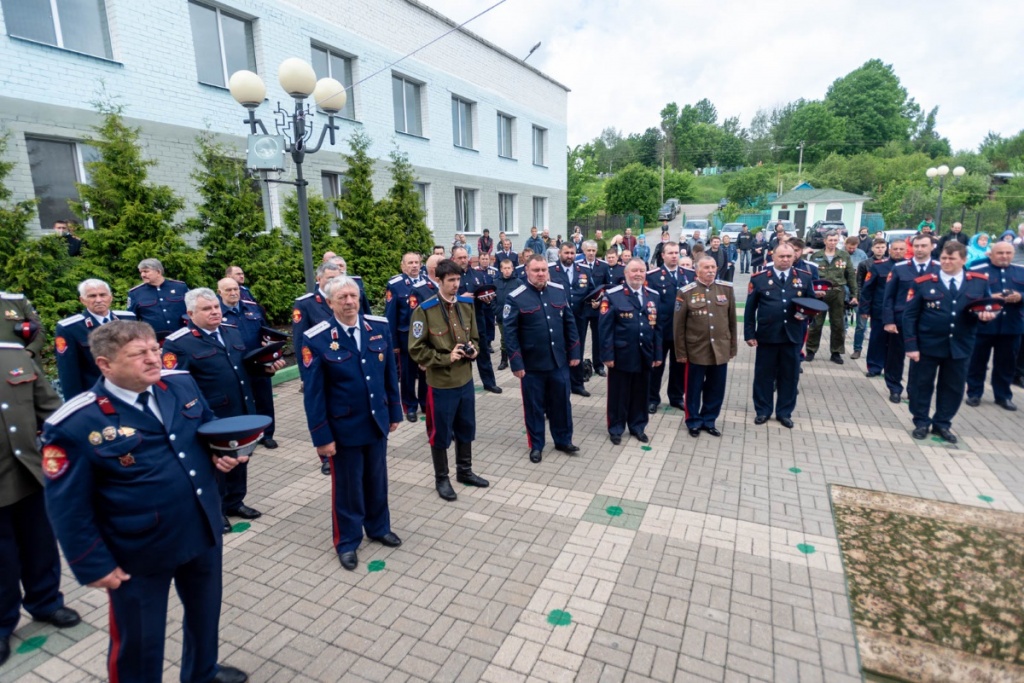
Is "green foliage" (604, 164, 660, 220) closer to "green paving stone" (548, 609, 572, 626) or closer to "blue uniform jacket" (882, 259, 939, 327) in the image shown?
"blue uniform jacket" (882, 259, 939, 327)

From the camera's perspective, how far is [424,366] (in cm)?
468

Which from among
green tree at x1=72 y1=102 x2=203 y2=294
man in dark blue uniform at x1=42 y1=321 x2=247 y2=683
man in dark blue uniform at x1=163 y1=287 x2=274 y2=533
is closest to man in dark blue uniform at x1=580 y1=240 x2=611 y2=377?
man in dark blue uniform at x1=163 y1=287 x2=274 y2=533

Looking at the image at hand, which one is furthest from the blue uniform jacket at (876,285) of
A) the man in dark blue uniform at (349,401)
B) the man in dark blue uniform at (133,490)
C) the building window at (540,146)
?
the building window at (540,146)

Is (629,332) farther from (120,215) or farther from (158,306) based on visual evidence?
(120,215)

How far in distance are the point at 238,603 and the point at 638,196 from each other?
48690 mm

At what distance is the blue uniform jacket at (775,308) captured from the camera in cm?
618

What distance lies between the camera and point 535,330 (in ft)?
18.2

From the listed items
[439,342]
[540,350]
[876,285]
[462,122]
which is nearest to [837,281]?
[876,285]

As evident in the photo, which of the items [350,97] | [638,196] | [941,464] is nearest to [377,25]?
[350,97]

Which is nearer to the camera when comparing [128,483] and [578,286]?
[128,483]

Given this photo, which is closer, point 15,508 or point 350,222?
point 15,508

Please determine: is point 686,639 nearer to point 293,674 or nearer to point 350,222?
point 293,674

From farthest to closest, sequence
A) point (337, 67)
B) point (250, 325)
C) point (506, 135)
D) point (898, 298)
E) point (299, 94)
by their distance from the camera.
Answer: point (506, 135) → point (337, 67) → point (898, 298) → point (299, 94) → point (250, 325)

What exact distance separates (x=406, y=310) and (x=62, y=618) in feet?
14.0
